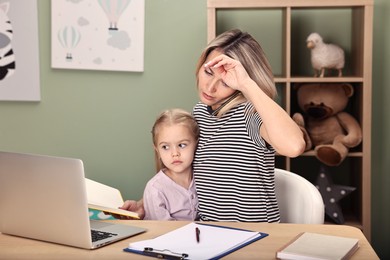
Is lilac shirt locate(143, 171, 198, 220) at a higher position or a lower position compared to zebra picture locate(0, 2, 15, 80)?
lower

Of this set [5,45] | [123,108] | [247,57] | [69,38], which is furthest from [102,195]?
[5,45]

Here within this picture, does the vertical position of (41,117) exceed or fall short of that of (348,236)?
it exceeds it

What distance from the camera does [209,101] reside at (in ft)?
5.80

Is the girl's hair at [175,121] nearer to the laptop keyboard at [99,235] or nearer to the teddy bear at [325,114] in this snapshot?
the laptop keyboard at [99,235]

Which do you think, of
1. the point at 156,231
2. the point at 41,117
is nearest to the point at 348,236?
the point at 156,231

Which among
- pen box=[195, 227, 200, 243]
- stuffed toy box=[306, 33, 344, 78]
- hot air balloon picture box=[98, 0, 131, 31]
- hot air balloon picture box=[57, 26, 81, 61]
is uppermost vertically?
hot air balloon picture box=[98, 0, 131, 31]

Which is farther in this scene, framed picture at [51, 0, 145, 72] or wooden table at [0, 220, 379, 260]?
framed picture at [51, 0, 145, 72]

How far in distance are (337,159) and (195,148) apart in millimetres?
1015

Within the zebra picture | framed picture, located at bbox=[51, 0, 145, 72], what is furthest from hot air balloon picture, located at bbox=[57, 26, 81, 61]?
the zebra picture

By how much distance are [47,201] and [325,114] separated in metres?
1.66

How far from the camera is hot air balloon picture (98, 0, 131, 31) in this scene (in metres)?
2.95

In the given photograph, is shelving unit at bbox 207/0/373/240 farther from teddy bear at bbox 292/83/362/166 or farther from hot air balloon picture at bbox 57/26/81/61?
hot air balloon picture at bbox 57/26/81/61

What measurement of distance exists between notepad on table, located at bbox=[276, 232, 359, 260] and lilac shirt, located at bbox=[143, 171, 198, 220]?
18.7 inches

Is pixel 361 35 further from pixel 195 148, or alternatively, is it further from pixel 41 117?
pixel 41 117
